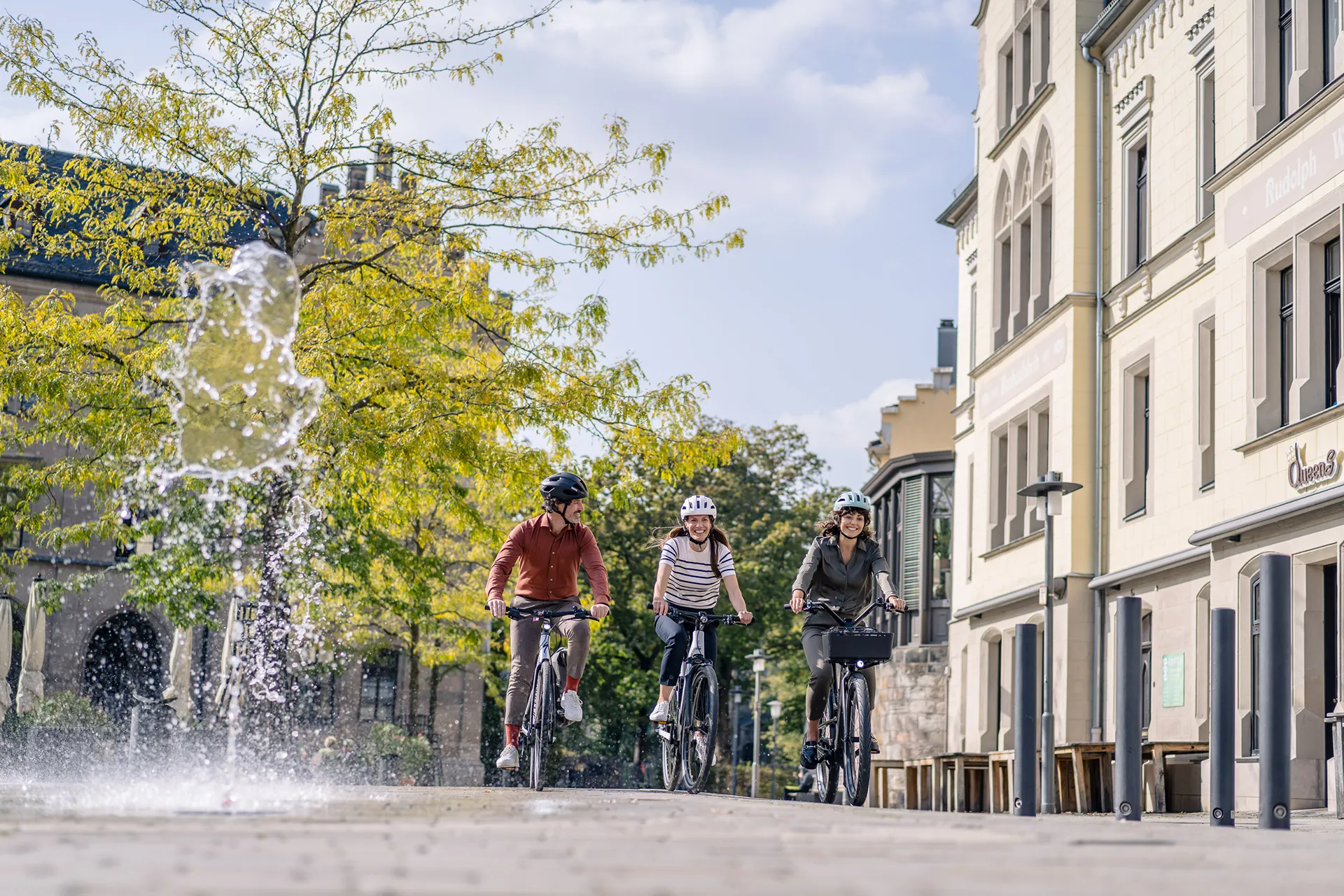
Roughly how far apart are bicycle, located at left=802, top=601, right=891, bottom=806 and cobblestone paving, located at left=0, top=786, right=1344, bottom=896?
3.13 meters

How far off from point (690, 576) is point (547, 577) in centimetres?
98

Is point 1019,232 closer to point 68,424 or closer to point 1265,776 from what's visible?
point 68,424

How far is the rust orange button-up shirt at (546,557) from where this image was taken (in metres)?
11.5

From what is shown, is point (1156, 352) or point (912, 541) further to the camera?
point (912, 541)

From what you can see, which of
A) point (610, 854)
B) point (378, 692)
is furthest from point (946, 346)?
point (610, 854)

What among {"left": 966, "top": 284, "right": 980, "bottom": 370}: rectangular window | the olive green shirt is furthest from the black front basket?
{"left": 966, "top": 284, "right": 980, "bottom": 370}: rectangular window

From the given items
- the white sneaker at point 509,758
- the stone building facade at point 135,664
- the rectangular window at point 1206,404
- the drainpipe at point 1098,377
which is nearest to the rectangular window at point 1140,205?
the drainpipe at point 1098,377

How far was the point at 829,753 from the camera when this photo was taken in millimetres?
11258

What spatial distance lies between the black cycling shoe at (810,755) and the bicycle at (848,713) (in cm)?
4

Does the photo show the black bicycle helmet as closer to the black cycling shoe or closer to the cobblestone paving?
the black cycling shoe

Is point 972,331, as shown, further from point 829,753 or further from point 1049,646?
point 829,753

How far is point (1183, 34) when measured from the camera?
23438 millimetres

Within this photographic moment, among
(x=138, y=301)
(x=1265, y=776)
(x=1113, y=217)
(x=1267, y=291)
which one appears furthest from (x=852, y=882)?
(x=1113, y=217)

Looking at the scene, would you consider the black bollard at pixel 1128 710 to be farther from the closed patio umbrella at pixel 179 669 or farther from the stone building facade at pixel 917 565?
the stone building facade at pixel 917 565
